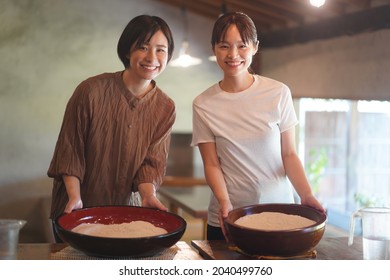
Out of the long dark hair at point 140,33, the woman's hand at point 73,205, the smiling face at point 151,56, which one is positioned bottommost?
the woman's hand at point 73,205

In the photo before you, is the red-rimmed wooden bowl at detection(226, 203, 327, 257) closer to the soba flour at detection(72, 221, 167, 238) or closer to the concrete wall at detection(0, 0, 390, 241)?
the soba flour at detection(72, 221, 167, 238)

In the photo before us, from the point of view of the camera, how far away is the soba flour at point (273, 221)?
3.75 feet

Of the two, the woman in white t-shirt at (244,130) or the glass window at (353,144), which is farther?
the glass window at (353,144)

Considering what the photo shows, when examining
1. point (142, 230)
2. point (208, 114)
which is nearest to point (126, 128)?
point (208, 114)

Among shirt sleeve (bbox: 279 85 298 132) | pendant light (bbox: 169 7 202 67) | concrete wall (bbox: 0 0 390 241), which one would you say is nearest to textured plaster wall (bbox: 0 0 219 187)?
concrete wall (bbox: 0 0 390 241)

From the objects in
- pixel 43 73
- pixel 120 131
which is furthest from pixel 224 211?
pixel 43 73

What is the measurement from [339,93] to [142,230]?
2.81 ft

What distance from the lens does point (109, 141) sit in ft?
Answer: 4.47

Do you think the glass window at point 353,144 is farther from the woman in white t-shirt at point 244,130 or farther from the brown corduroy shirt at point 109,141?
the brown corduroy shirt at point 109,141

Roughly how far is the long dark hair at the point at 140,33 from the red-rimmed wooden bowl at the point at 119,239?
0.40 metres

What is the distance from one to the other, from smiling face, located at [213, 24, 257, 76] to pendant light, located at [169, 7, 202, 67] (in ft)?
0.75

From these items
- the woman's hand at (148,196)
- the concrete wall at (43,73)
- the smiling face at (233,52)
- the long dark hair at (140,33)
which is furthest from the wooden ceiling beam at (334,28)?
the woman's hand at (148,196)

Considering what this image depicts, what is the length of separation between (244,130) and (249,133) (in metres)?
0.01

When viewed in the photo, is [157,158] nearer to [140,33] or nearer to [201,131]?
[201,131]
